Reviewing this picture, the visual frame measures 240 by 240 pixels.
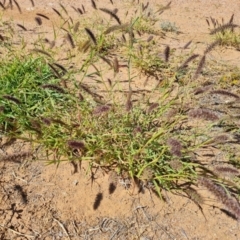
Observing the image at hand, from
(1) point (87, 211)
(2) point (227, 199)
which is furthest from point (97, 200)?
(2) point (227, 199)

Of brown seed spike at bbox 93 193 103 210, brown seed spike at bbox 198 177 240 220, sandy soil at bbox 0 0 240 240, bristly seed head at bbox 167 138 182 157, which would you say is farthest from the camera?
brown seed spike at bbox 93 193 103 210

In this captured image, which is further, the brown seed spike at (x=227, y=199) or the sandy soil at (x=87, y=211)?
the sandy soil at (x=87, y=211)

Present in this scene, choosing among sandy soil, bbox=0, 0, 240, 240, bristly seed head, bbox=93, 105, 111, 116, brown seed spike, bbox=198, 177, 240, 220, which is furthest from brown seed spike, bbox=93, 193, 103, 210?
brown seed spike, bbox=198, 177, 240, 220

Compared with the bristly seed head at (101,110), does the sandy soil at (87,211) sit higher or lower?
lower

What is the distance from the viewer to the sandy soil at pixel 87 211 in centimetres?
216

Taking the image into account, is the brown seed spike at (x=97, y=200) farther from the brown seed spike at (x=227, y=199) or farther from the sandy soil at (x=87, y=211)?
the brown seed spike at (x=227, y=199)

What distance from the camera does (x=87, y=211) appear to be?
2.24 m

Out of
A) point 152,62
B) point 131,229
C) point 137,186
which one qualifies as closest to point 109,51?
point 152,62

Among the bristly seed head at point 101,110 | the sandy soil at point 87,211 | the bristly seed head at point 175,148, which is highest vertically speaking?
the bristly seed head at point 101,110

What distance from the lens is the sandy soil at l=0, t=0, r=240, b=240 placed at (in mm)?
2156

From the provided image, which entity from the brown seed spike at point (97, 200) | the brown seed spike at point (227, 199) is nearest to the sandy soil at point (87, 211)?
the brown seed spike at point (97, 200)

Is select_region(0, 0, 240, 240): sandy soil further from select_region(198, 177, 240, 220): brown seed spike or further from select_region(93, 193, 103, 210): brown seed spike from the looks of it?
select_region(198, 177, 240, 220): brown seed spike

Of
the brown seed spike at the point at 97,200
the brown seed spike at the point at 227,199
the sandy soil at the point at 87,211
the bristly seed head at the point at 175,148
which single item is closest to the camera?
the brown seed spike at the point at 227,199

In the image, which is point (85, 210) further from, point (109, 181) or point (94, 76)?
point (94, 76)
